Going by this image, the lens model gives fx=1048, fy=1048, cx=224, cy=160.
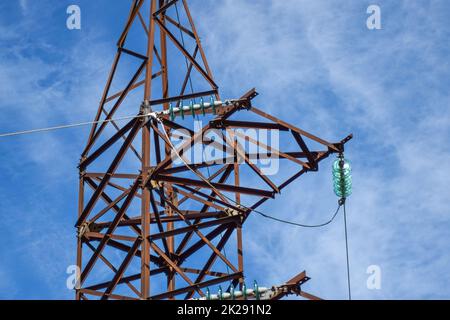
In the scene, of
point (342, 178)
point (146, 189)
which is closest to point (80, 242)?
point (146, 189)

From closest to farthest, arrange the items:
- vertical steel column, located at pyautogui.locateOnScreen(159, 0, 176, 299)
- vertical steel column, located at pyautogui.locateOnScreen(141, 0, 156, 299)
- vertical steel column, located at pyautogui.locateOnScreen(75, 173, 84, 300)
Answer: vertical steel column, located at pyautogui.locateOnScreen(141, 0, 156, 299) < vertical steel column, located at pyautogui.locateOnScreen(75, 173, 84, 300) < vertical steel column, located at pyautogui.locateOnScreen(159, 0, 176, 299)

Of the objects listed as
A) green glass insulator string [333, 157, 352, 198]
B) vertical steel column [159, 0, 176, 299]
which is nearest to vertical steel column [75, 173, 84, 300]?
vertical steel column [159, 0, 176, 299]

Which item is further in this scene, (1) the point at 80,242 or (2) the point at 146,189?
(1) the point at 80,242

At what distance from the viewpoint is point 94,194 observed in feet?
118

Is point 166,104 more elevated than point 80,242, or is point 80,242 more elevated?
point 166,104

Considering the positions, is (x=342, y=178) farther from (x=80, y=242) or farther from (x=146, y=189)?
(x=80, y=242)

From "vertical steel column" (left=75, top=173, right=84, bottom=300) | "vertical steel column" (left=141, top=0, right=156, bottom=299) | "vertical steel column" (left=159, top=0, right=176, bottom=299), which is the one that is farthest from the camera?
"vertical steel column" (left=159, top=0, right=176, bottom=299)

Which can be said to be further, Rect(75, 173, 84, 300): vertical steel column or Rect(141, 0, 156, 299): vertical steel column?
Rect(75, 173, 84, 300): vertical steel column

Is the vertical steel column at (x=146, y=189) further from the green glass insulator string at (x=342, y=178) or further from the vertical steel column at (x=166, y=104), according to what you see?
the green glass insulator string at (x=342, y=178)

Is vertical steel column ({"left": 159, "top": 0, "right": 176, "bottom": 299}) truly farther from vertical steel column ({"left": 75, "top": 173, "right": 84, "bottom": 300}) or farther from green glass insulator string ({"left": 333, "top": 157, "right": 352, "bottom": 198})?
green glass insulator string ({"left": 333, "top": 157, "right": 352, "bottom": 198})
